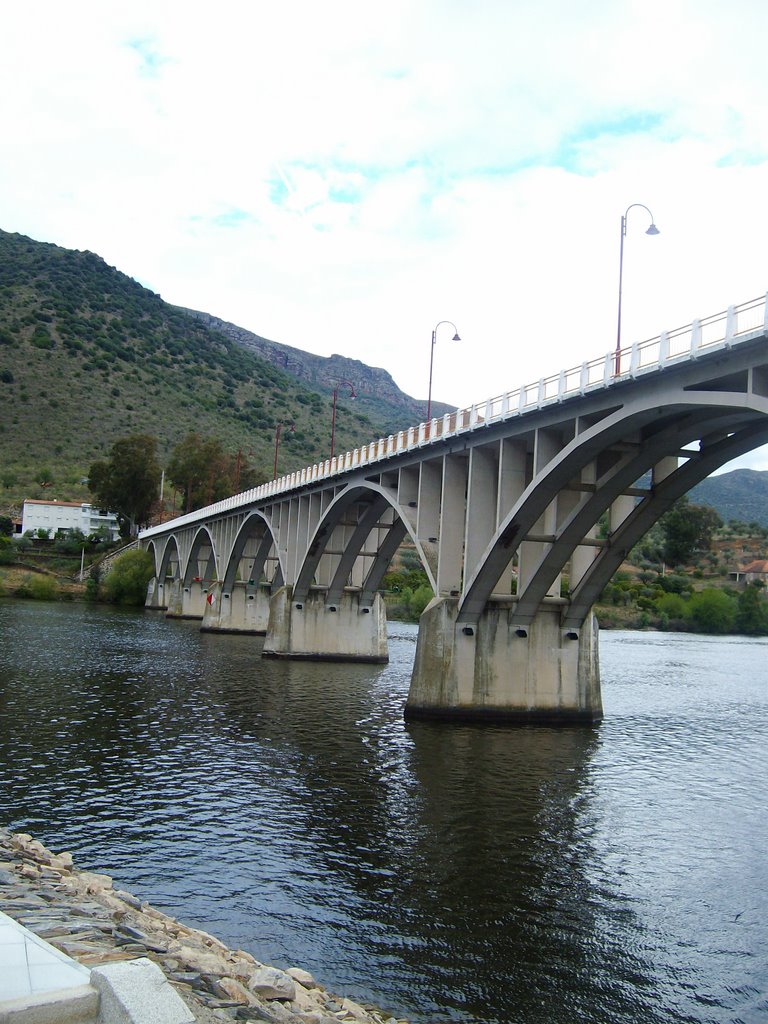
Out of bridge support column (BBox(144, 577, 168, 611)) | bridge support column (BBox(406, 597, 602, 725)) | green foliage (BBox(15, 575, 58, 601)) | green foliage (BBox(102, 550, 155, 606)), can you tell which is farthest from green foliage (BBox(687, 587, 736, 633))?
bridge support column (BBox(406, 597, 602, 725))

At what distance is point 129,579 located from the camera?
9600cm

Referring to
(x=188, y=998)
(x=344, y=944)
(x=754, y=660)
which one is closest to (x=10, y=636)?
(x=344, y=944)

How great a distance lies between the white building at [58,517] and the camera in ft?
379

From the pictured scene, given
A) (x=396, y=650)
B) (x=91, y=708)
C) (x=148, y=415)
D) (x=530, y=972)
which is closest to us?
(x=530, y=972)

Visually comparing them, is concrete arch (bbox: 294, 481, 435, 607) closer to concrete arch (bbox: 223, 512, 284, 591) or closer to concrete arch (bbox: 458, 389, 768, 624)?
concrete arch (bbox: 458, 389, 768, 624)

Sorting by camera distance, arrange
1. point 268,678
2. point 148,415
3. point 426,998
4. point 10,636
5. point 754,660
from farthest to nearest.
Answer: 1. point 148,415
2. point 754,660
3. point 10,636
4. point 268,678
5. point 426,998

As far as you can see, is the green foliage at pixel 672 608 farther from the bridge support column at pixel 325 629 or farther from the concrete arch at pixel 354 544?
the concrete arch at pixel 354 544

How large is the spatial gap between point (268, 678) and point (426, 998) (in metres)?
31.2

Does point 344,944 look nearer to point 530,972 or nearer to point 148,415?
point 530,972

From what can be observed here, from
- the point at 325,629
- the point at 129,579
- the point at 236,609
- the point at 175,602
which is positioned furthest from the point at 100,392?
the point at 325,629

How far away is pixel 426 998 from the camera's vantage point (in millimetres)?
10680

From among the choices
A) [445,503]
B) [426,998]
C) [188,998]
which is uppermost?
[445,503]

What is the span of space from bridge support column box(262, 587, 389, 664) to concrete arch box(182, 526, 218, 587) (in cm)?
2927

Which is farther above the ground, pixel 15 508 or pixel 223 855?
pixel 15 508
